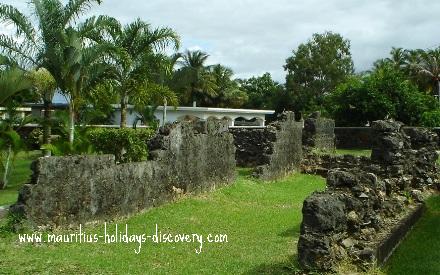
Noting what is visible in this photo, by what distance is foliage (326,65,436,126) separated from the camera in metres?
28.0

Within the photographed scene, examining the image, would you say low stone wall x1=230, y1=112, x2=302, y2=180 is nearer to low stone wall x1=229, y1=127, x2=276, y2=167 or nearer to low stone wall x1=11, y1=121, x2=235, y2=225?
low stone wall x1=229, y1=127, x2=276, y2=167

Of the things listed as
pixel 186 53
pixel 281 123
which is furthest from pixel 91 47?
pixel 186 53

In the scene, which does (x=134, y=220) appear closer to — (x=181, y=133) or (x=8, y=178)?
(x=181, y=133)

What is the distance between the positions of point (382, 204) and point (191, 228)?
10.2ft

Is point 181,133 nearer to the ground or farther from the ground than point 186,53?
nearer to the ground

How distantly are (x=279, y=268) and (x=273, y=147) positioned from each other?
1073 cm

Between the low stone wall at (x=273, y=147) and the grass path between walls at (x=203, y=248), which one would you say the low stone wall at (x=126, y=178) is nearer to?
the grass path between walls at (x=203, y=248)

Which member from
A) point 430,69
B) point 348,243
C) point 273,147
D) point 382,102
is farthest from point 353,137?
point 430,69

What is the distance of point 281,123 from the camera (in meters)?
18.1

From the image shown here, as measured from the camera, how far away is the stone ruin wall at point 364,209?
596 centimetres

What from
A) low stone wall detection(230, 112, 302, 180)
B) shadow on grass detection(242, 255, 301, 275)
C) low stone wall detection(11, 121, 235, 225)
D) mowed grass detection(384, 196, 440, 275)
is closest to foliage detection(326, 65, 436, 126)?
low stone wall detection(230, 112, 302, 180)

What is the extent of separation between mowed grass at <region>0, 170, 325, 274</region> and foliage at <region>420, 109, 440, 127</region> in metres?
16.9

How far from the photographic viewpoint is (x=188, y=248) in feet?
25.1

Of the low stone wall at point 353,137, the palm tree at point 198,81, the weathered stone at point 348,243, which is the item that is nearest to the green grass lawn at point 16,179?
the weathered stone at point 348,243
